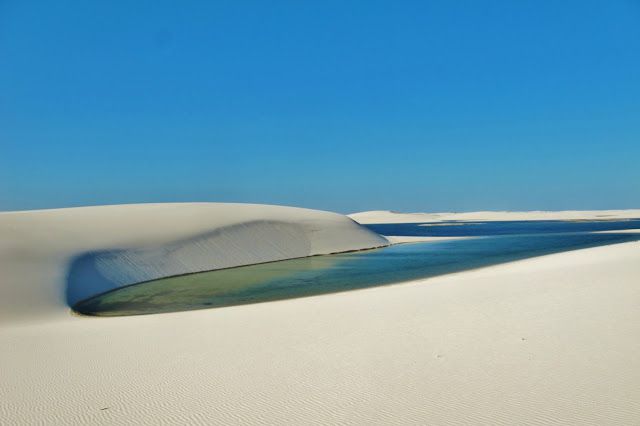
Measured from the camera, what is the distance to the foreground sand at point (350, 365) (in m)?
4.80

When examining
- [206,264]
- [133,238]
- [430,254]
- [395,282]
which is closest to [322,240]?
[430,254]

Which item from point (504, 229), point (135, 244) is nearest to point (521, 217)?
point (504, 229)

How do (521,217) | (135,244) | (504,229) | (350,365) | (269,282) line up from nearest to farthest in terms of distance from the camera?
(350,365) < (269,282) < (135,244) < (504,229) < (521,217)

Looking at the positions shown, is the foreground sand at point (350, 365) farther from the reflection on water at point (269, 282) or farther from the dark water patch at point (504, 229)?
the dark water patch at point (504, 229)

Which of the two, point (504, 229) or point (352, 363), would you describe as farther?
point (504, 229)

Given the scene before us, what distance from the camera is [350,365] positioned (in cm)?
629

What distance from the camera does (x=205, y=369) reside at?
21.1 feet

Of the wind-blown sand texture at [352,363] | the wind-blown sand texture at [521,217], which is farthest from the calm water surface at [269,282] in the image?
the wind-blown sand texture at [521,217]

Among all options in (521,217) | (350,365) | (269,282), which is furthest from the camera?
(521,217)

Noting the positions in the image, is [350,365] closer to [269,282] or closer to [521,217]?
[269,282]

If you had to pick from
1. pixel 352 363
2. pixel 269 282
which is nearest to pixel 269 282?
pixel 269 282

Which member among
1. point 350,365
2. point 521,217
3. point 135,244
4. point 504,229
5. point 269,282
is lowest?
point 350,365

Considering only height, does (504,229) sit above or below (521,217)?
below

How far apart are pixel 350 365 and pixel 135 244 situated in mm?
19868
